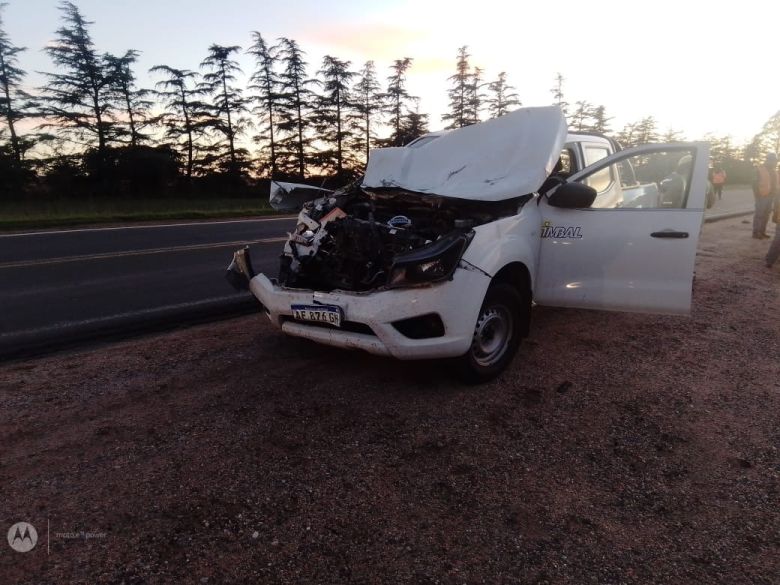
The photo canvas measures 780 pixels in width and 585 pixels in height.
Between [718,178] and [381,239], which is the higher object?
[718,178]

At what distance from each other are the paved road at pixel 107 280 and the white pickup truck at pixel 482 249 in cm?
205

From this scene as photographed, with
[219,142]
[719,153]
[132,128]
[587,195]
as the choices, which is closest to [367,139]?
[219,142]

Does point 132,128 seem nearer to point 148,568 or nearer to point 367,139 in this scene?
point 367,139

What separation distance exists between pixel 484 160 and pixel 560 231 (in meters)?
0.91

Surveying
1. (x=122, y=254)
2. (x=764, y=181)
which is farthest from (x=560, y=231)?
(x=764, y=181)

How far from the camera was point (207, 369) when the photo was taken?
3871 millimetres

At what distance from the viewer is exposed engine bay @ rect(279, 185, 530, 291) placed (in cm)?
307

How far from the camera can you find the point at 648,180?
500cm

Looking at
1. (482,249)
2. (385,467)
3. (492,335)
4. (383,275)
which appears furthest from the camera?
(492,335)

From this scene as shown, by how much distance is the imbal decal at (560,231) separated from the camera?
3980 mm

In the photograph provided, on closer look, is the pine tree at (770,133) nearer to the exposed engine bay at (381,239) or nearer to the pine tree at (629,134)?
the pine tree at (629,134)
